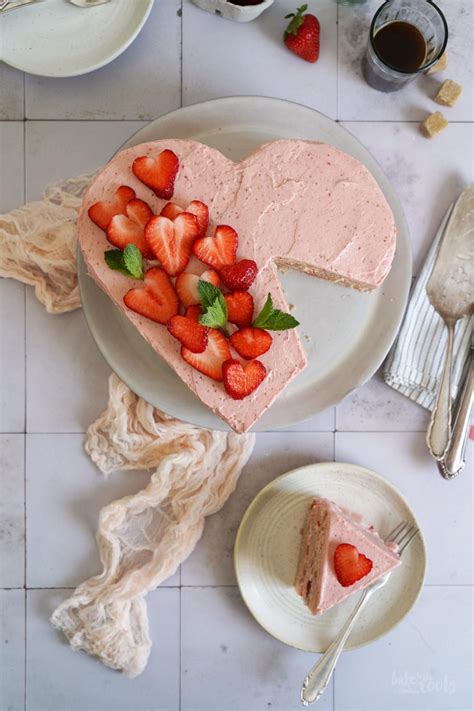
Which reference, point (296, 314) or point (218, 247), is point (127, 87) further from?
point (296, 314)

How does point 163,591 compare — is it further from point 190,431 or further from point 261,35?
point 261,35

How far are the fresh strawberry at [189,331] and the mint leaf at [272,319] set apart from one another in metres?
0.14

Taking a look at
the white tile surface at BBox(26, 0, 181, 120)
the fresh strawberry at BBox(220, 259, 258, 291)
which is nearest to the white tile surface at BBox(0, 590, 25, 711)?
the fresh strawberry at BBox(220, 259, 258, 291)

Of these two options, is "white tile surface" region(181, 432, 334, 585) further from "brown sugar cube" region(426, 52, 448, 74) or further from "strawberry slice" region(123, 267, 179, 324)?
"brown sugar cube" region(426, 52, 448, 74)

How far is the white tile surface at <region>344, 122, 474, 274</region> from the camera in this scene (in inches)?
79.4

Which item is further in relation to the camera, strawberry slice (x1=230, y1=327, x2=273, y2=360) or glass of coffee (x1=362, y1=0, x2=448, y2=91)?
glass of coffee (x1=362, y1=0, x2=448, y2=91)

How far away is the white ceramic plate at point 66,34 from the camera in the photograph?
1.90 meters

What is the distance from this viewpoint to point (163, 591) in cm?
205

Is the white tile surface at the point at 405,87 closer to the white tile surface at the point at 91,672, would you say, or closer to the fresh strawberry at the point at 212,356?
the fresh strawberry at the point at 212,356

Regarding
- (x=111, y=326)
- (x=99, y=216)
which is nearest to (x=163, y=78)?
(x=99, y=216)

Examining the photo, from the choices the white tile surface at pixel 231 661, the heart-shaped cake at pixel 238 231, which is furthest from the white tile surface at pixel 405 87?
the white tile surface at pixel 231 661

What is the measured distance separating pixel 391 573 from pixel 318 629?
271 mm

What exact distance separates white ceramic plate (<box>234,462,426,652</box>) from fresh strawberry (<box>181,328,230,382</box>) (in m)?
0.51


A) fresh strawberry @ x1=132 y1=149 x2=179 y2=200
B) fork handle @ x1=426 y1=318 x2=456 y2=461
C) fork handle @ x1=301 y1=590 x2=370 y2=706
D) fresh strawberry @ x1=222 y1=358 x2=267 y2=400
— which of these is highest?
fresh strawberry @ x1=132 y1=149 x2=179 y2=200
